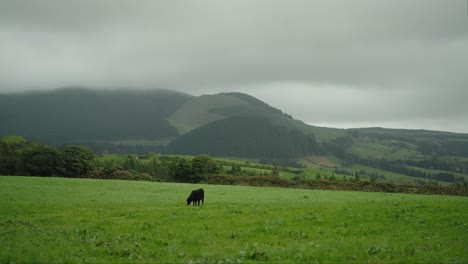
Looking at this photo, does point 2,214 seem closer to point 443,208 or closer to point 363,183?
point 443,208

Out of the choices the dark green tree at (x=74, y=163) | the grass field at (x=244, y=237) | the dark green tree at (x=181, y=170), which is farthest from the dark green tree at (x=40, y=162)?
the grass field at (x=244, y=237)

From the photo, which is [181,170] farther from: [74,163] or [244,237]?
[244,237]

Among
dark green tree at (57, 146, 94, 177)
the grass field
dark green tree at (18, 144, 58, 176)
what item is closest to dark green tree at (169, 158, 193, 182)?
dark green tree at (57, 146, 94, 177)

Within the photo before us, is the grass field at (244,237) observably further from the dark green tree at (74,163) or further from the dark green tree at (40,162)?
the dark green tree at (40,162)

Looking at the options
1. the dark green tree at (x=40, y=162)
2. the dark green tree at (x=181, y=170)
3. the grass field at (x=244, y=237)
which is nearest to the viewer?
the grass field at (x=244, y=237)

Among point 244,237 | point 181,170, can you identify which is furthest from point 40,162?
point 244,237

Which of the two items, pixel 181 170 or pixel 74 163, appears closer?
pixel 74 163

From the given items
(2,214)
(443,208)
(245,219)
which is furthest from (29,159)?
(443,208)

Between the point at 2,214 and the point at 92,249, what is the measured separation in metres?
20.6

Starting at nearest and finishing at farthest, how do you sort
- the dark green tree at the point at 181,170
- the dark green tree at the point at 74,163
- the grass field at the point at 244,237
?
1. the grass field at the point at 244,237
2. the dark green tree at the point at 74,163
3. the dark green tree at the point at 181,170

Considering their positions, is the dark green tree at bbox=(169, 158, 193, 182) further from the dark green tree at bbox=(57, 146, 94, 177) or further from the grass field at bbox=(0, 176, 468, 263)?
the grass field at bbox=(0, 176, 468, 263)

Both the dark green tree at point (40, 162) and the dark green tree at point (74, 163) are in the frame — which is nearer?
the dark green tree at point (74, 163)

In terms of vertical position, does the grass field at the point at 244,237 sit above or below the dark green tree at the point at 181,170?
above

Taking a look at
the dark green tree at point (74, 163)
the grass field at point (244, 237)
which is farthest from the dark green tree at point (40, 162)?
the grass field at point (244, 237)
